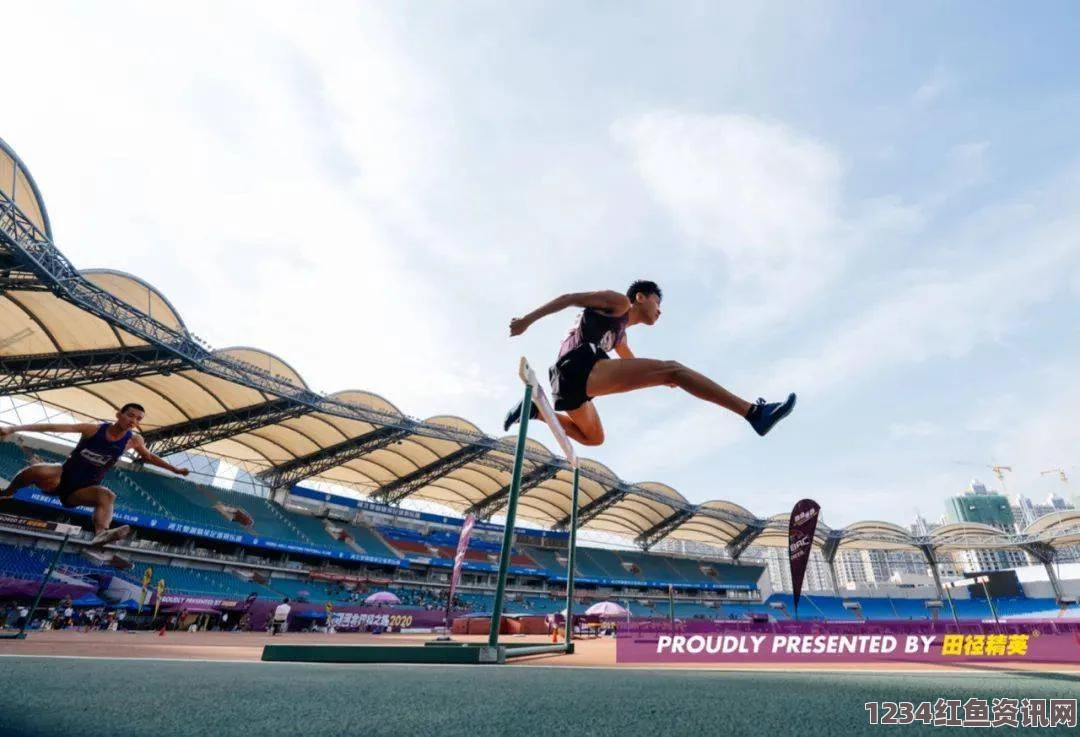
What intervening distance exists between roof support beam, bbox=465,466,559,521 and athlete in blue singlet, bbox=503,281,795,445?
2917cm

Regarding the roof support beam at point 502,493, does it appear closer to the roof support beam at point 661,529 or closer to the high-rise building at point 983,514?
the roof support beam at point 661,529

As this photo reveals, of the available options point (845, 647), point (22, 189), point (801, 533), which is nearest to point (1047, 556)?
point (845, 647)

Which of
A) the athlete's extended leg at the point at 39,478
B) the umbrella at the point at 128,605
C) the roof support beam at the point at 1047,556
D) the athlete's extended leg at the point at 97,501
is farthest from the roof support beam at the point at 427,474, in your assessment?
the roof support beam at the point at 1047,556

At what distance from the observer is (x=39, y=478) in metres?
6.90

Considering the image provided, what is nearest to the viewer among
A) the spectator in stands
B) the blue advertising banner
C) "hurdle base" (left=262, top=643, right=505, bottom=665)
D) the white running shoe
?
"hurdle base" (left=262, top=643, right=505, bottom=665)

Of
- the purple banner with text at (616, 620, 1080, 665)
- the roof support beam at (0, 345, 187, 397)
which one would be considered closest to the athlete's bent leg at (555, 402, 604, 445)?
the purple banner with text at (616, 620, 1080, 665)

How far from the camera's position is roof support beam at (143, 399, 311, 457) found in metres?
24.1

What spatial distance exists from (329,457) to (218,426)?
667 centimetres

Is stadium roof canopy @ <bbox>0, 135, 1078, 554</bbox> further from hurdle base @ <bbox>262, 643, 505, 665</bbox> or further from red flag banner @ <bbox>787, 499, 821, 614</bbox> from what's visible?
red flag banner @ <bbox>787, 499, 821, 614</bbox>

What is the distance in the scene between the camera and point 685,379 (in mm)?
3473

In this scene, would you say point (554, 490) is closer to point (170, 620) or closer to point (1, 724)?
point (170, 620)

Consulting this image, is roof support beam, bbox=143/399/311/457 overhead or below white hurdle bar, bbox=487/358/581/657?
overhead

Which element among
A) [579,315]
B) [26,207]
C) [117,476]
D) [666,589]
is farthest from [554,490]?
[579,315]

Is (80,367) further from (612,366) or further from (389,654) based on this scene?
(612,366)
